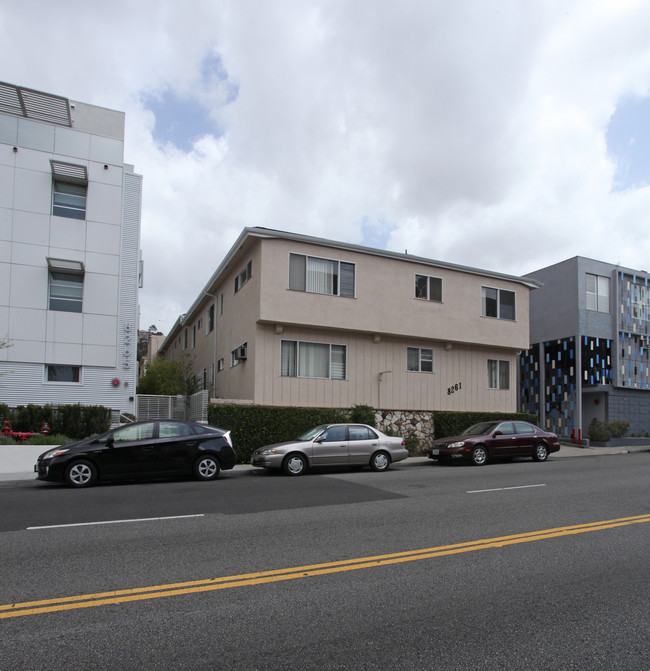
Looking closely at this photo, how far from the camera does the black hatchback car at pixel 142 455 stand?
38.9 feet

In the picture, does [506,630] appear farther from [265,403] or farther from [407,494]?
[265,403]

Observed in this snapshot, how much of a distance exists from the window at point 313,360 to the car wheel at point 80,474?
835 centimetres

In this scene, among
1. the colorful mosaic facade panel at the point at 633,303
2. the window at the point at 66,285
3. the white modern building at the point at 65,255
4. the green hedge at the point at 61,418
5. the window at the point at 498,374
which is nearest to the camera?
the green hedge at the point at 61,418

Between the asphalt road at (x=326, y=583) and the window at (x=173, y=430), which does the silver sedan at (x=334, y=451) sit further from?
the asphalt road at (x=326, y=583)

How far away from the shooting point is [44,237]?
67.7 ft

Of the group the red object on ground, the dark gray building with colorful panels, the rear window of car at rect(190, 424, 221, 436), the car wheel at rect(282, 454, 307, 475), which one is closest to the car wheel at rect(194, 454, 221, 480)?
the rear window of car at rect(190, 424, 221, 436)

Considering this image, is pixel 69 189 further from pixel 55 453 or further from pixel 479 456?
pixel 479 456

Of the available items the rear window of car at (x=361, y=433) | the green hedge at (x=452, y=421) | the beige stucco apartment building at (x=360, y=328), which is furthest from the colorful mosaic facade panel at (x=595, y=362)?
the rear window of car at (x=361, y=433)

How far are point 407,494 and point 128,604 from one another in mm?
6586

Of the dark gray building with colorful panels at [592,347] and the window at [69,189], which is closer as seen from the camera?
the window at [69,189]

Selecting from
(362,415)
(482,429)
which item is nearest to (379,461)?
(362,415)

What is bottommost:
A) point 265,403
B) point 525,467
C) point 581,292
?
point 525,467

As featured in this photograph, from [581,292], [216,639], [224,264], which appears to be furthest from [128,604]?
[581,292]

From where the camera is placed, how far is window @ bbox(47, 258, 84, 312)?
20.7m
